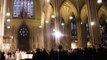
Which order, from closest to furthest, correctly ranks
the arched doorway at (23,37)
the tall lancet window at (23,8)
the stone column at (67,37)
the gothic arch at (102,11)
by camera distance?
the gothic arch at (102,11) → the stone column at (67,37) → the arched doorway at (23,37) → the tall lancet window at (23,8)

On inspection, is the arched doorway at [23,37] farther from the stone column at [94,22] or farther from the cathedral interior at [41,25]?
the stone column at [94,22]

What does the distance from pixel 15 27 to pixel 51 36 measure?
7620 millimetres

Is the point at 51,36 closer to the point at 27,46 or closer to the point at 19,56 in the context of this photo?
the point at 27,46

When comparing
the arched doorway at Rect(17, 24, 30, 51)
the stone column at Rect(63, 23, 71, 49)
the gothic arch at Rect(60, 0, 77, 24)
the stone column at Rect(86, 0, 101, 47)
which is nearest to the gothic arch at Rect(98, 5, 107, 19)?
the gothic arch at Rect(60, 0, 77, 24)

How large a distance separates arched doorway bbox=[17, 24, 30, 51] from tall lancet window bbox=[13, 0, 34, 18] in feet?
8.26

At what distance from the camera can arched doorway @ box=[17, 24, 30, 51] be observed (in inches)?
1657

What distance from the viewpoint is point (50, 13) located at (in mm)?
40938

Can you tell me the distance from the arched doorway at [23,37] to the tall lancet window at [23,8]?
2.52 metres

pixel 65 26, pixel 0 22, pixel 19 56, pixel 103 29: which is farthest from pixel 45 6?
pixel 19 56

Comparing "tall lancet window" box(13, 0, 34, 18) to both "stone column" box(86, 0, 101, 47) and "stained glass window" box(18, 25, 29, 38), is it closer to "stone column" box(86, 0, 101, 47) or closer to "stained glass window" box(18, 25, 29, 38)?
"stained glass window" box(18, 25, 29, 38)

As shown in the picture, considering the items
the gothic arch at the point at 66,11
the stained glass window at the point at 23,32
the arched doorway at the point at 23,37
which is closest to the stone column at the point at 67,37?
the gothic arch at the point at 66,11

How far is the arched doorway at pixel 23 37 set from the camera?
4209 centimetres

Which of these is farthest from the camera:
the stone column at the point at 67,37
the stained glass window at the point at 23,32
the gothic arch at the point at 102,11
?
the stained glass window at the point at 23,32

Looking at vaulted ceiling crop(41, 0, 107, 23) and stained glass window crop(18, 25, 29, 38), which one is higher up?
vaulted ceiling crop(41, 0, 107, 23)
